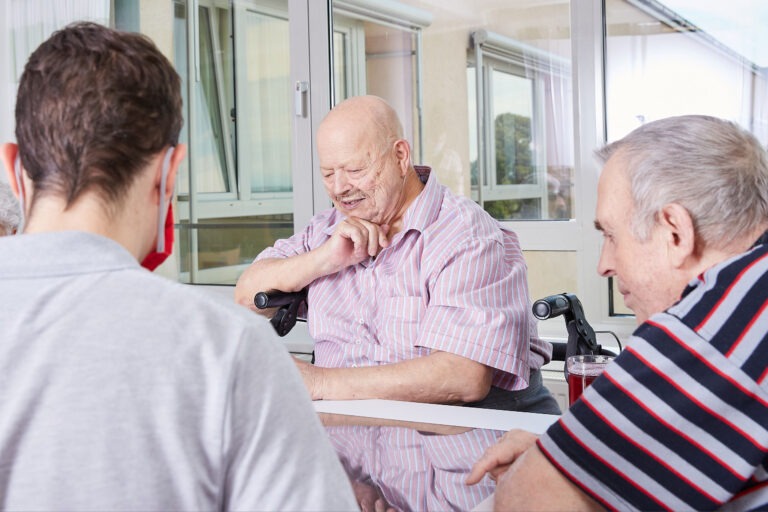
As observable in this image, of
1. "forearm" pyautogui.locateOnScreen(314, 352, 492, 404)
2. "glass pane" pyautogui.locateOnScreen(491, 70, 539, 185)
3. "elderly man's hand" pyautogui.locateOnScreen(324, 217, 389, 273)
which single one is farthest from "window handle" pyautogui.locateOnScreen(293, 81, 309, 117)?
"forearm" pyautogui.locateOnScreen(314, 352, 492, 404)

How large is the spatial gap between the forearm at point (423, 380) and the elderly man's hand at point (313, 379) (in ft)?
0.06

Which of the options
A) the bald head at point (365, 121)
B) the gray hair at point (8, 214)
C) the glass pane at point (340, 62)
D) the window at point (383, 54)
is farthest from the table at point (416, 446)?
the glass pane at point (340, 62)

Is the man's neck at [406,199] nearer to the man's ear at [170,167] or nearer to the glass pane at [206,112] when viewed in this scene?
the man's ear at [170,167]

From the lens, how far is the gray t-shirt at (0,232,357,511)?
741 mm

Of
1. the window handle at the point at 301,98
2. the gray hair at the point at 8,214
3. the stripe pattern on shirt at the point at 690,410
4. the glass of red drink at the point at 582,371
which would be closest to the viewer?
the stripe pattern on shirt at the point at 690,410

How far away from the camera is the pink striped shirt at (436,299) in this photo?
2041 mm

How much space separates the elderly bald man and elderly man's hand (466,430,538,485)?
25.2 inches

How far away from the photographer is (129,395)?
74 cm

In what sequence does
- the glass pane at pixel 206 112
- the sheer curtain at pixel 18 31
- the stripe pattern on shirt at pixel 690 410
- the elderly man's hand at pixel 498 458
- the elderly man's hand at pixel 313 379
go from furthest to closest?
1. the sheer curtain at pixel 18 31
2. the glass pane at pixel 206 112
3. the elderly man's hand at pixel 313 379
4. the elderly man's hand at pixel 498 458
5. the stripe pattern on shirt at pixel 690 410

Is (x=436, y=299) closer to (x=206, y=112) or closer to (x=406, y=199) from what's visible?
(x=406, y=199)

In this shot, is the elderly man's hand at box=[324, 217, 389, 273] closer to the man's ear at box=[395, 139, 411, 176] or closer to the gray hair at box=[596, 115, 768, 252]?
the man's ear at box=[395, 139, 411, 176]

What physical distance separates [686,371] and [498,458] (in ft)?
1.15

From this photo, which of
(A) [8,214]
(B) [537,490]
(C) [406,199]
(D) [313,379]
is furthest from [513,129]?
(B) [537,490]

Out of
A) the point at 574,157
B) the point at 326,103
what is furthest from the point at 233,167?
the point at 574,157
